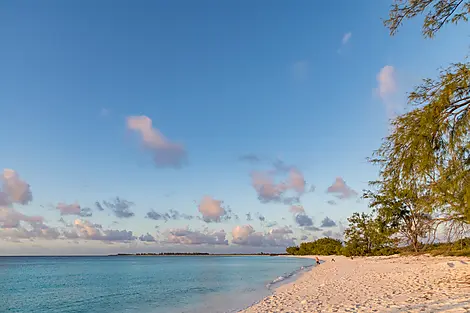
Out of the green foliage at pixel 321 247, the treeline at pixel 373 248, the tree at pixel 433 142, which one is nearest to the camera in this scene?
the tree at pixel 433 142

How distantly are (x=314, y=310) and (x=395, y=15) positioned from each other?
33.5ft

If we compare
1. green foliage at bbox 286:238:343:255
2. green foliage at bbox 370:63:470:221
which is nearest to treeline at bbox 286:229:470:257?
green foliage at bbox 286:238:343:255

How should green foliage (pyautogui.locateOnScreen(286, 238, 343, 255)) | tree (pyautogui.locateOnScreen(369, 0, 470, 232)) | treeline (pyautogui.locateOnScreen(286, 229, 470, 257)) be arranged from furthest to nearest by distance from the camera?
green foliage (pyautogui.locateOnScreen(286, 238, 343, 255)) → treeline (pyautogui.locateOnScreen(286, 229, 470, 257)) → tree (pyautogui.locateOnScreen(369, 0, 470, 232))

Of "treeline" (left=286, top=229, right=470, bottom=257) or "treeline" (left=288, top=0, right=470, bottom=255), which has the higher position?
"treeline" (left=288, top=0, right=470, bottom=255)

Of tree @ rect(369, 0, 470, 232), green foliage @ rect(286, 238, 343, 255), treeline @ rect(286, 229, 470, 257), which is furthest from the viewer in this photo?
green foliage @ rect(286, 238, 343, 255)

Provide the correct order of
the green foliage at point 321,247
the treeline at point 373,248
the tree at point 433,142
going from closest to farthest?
1. the tree at point 433,142
2. the treeline at point 373,248
3. the green foliage at point 321,247

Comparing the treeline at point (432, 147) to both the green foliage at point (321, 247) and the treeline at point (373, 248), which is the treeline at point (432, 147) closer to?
the treeline at point (373, 248)

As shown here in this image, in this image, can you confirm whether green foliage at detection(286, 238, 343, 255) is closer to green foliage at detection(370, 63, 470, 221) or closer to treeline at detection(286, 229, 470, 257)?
treeline at detection(286, 229, 470, 257)

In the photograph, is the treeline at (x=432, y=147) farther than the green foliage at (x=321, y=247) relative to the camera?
No

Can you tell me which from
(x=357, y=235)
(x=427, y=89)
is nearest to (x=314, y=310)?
(x=427, y=89)

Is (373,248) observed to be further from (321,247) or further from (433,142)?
(321,247)

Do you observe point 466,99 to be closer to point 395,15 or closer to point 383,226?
point 395,15

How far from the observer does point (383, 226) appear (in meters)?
10.5

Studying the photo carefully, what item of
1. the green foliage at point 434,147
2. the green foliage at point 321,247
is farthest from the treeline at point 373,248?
the green foliage at point 434,147
